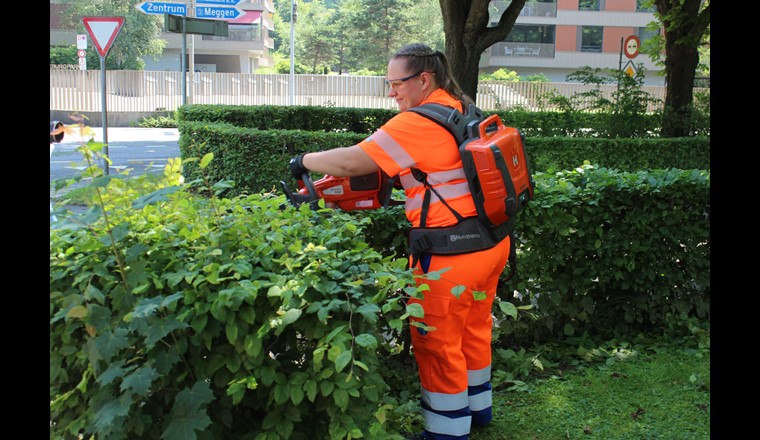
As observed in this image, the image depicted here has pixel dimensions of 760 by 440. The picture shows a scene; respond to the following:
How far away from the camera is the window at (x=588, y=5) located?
172 ft

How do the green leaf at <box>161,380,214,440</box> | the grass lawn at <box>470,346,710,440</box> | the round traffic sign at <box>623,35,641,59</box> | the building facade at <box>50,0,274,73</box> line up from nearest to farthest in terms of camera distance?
the green leaf at <box>161,380,214,440</box>, the grass lawn at <box>470,346,710,440</box>, the round traffic sign at <box>623,35,641,59</box>, the building facade at <box>50,0,274,73</box>

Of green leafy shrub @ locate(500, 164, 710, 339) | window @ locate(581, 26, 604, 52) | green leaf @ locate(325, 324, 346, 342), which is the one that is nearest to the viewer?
green leaf @ locate(325, 324, 346, 342)

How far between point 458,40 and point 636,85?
4.91 meters

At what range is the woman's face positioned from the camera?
334 cm

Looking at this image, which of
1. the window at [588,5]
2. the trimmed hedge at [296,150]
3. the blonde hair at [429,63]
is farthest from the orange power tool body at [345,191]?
the window at [588,5]

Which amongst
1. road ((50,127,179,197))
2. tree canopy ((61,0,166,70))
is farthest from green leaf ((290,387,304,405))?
tree canopy ((61,0,166,70))

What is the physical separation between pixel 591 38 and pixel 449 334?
177 ft

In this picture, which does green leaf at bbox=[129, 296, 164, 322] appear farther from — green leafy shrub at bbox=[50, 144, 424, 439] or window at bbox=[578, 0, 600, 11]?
window at bbox=[578, 0, 600, 11]

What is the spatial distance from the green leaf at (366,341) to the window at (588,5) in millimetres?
54204

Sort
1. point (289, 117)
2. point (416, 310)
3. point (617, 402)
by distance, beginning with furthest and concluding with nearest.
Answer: point (289, 117), point (617, 402), point (416, 310)

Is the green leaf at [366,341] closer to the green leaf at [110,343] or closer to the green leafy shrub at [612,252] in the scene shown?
the green leaf at [110,343]

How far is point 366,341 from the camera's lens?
221cm

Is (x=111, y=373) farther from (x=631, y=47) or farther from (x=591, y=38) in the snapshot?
(x=591, y=38)

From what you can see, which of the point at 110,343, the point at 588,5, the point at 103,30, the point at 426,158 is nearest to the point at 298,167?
the point at 426,158
